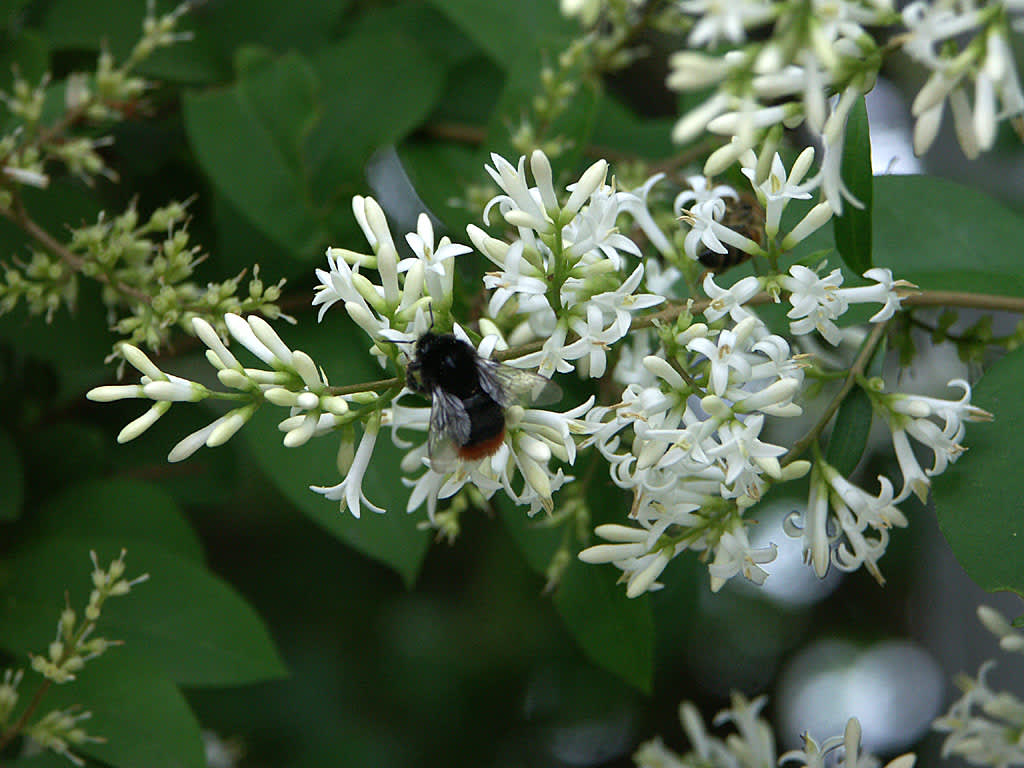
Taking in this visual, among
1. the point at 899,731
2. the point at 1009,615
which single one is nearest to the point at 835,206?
the point at 1009,615

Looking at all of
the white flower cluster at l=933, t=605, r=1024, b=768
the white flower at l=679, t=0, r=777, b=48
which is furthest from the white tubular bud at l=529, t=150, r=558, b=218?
the white flower cluster at l=933, t=605, r=1024, b=768

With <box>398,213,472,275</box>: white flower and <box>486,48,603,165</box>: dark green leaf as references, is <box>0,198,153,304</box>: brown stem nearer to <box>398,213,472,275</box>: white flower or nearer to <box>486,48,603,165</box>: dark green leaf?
<box>398,213,472,275</box>: white flower

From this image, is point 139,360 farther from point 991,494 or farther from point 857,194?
point 991,494

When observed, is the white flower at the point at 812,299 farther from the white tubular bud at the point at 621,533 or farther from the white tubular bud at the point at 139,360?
the white tubular bud at the point at 139,360

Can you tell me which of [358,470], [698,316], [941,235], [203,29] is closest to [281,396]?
[358,470]

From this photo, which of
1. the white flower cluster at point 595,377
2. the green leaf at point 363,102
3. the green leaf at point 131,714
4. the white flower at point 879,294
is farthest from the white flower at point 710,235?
the green leaf at point 131,714
